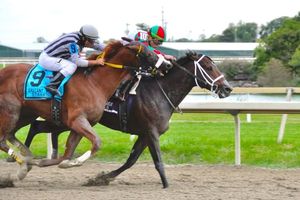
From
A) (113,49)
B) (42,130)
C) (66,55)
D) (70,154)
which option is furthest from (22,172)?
(113,49)

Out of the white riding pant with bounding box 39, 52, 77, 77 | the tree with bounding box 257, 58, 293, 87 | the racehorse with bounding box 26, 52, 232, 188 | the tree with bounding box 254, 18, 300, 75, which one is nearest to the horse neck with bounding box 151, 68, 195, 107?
the racehorse with bounding box 26, 52, 232, 188

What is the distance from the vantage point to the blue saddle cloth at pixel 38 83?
725cm

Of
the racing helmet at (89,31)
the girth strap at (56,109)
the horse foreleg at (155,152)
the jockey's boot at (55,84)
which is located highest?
the racing helmet at (89,31)

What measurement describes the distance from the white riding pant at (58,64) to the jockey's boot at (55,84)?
0.06m

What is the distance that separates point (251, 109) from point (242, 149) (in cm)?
114

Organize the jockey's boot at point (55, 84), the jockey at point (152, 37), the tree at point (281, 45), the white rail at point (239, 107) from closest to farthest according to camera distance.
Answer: the jockey's boot at point (55, 84), the jockey at point (152, 37), the white rail at point (239, 107), the tree at point (281, 45)

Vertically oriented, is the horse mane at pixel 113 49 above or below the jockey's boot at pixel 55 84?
above

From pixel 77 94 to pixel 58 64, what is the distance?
0.48m

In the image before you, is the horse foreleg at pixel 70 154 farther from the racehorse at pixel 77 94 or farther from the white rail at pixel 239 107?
the white rail at pixel 239 107

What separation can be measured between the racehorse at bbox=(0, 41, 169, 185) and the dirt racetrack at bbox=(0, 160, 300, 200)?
639mm

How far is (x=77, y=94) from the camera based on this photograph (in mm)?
7051

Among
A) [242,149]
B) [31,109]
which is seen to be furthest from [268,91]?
[31,109]

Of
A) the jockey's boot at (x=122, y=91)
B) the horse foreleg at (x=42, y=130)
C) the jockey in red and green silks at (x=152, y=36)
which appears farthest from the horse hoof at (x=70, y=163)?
the jockey in red and green silks at (x=152, y=36)

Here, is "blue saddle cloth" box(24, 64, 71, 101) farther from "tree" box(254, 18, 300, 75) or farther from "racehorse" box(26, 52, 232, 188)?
"tree" box(254, 18, 300, 75)
